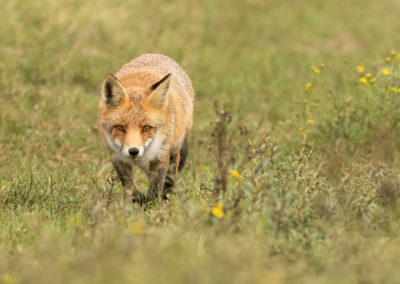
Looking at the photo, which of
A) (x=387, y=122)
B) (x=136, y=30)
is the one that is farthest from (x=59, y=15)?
(x=387, y=122)

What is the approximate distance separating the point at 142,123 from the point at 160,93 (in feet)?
1.23

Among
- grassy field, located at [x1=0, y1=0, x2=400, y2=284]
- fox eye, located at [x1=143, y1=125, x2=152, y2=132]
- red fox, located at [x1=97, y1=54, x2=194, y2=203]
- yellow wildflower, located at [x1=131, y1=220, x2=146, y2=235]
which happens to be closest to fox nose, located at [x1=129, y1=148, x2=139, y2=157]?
red fox, located at [x1=97, y1=54, x2=194, y2=203]

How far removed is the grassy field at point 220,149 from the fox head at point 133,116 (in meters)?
0.51

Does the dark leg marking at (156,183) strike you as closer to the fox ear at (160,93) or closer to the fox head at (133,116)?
the fox head at (133,116)

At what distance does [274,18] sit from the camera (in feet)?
50.8

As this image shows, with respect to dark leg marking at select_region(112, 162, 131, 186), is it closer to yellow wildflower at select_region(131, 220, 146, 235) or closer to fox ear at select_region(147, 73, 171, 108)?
fox ear at select_region(147, 73, 171, 108)

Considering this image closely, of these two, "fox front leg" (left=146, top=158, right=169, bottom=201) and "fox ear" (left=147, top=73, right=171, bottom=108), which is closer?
"fox ear" (left=147, top=73, right=171, bottom=108)

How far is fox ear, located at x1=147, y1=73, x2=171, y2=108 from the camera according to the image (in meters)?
5.28

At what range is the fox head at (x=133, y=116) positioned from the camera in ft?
16.8

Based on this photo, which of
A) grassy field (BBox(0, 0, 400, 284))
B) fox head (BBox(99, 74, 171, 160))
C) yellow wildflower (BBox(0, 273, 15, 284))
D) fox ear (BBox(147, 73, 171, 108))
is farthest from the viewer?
fox ear (BBox(147, 73, 171, 108))

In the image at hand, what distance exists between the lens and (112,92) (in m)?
5.29

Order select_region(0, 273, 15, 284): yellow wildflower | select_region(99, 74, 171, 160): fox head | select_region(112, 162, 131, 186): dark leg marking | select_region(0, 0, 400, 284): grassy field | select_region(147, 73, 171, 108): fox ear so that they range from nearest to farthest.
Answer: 1. select_region(0, 273, 15, 284): yellow wildflower
2. select_region(0, 0, 400, 284): grassy field
3. select_region(99, 74, 171, 160): fox head
4. select_region(147, 73, 171, 108): fox ear
5. select_region(112, 162, 131, 186): dark leg marking

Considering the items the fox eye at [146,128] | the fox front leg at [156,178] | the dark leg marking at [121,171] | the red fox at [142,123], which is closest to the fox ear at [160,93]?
the red fox at [142,123]

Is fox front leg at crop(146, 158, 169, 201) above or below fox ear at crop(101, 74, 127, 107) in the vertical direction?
below
